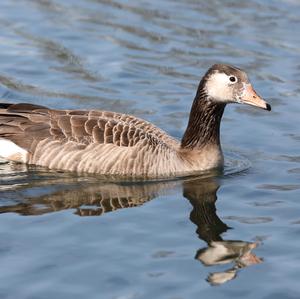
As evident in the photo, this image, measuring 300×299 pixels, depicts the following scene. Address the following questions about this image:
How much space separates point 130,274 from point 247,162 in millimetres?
5288

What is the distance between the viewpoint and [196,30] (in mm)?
23078

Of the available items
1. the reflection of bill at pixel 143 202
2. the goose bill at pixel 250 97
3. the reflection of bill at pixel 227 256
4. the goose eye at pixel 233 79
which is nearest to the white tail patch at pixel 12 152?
the reflection of bill at pixel 143 202

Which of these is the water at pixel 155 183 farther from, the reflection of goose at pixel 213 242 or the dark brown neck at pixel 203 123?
the dark brown neck at pixel 203 123

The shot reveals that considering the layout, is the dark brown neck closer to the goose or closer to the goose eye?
the goose

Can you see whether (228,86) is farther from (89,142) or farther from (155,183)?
(89,142)

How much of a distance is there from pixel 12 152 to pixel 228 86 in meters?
3.57

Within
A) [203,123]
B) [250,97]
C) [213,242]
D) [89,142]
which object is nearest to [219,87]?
[250,97]

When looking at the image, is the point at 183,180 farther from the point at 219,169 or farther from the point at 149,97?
the point at 149,97

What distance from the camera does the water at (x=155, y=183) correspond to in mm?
11805

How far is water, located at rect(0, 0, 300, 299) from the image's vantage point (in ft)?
38.7

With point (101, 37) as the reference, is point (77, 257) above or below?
below

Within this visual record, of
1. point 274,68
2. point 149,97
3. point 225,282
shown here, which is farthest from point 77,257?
point 274,68

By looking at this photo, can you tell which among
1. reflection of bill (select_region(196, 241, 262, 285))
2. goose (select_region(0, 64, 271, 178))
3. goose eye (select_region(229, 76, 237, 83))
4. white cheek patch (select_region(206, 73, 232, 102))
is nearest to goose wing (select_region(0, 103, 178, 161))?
goose (select_region(0, 64, 271, 178))

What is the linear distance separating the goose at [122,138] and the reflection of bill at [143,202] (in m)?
0.35
